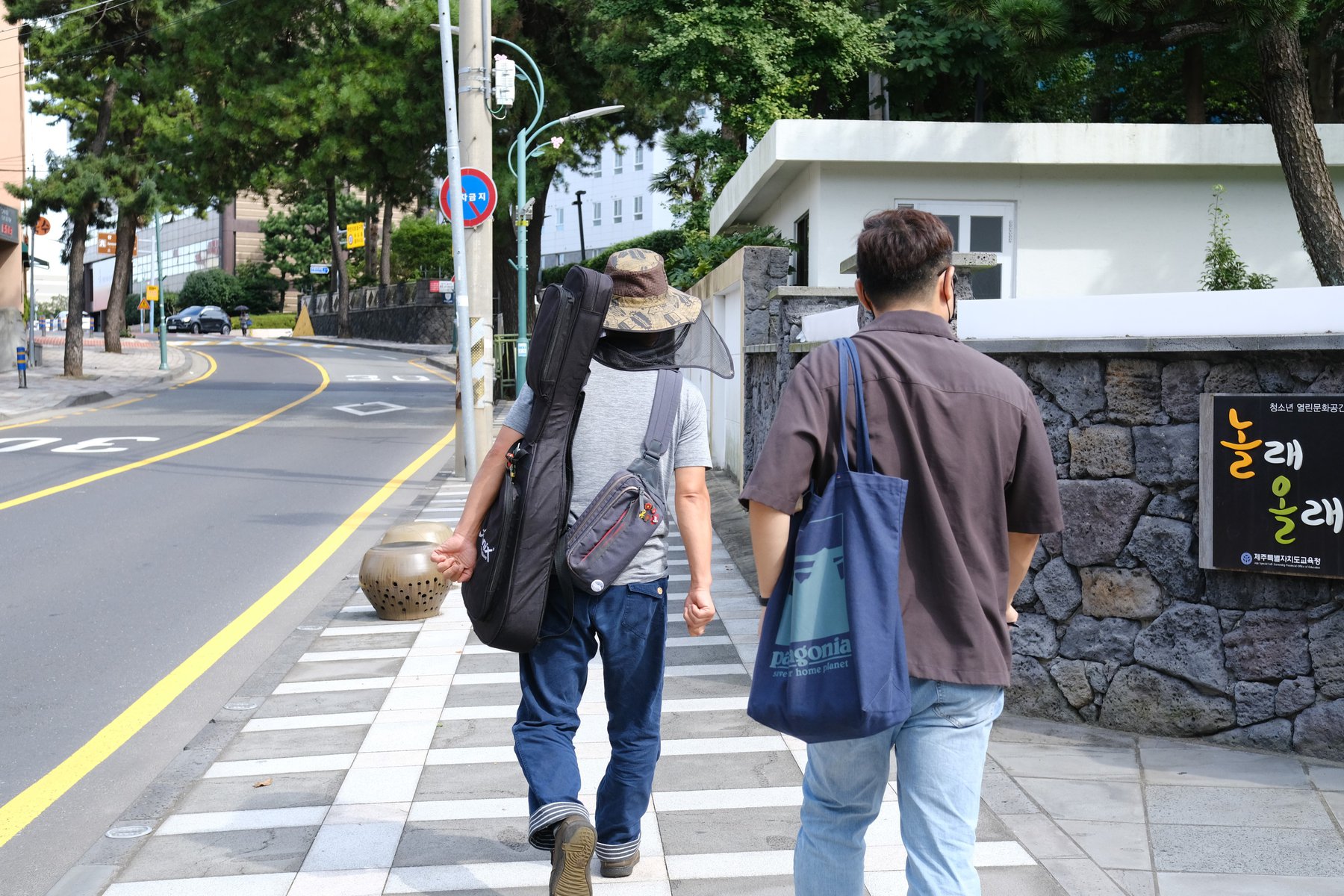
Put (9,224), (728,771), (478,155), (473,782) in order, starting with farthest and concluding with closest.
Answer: (9,224) → (478,155) → (728,771) → (473,782)

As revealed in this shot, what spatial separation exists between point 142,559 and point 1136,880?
23.9 feet

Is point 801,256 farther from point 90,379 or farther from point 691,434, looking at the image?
point 90,379

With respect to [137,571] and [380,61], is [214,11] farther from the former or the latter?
[137,571]

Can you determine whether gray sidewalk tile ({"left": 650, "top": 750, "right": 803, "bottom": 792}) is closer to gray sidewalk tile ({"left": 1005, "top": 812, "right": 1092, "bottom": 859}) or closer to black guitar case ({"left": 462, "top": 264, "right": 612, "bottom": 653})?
gray sidewalk tile ({"left": 1005, "top": 812, "right": 1092, "bottom": 859})

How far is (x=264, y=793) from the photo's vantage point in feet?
14.8

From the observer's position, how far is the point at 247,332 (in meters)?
68.5

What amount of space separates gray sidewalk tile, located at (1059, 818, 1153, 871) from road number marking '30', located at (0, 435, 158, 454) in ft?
46.5

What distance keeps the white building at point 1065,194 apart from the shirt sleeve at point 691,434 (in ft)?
31.6

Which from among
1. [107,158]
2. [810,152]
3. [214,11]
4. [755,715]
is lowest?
[755,715]

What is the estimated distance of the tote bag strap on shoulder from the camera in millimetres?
2521

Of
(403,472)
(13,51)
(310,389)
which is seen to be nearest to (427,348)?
(13,51)

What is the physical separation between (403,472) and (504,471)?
11195mm

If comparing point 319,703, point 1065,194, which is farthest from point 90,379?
point 319,703

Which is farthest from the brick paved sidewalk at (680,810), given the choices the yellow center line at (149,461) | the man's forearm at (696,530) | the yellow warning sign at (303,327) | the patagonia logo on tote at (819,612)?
the yellow warning sign at (303,327)
